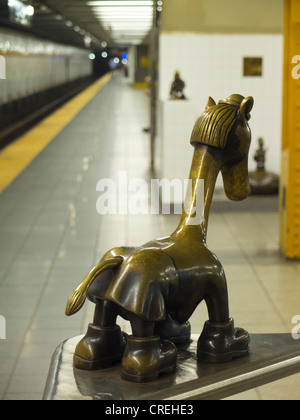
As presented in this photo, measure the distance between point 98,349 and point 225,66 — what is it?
7.15 metres

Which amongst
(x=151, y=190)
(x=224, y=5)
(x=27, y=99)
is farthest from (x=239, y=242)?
(x=27, y=99)

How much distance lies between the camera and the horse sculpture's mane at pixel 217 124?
4.61 ft

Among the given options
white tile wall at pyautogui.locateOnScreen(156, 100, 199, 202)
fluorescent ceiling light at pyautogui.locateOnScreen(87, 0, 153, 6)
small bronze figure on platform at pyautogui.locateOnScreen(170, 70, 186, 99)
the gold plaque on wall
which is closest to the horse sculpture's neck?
white tile wall at pyautogui.locateOnScreen(156, 100, 199, 202)

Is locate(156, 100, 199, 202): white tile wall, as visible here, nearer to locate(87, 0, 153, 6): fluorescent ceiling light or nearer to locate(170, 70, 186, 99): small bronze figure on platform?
locate(170, 70, 186, 99): small bronze figure on platform

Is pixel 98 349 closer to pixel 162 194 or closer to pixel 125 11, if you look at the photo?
pixel 162 194

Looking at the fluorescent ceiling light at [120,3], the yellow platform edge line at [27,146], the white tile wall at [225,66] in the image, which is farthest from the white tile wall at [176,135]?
the fluorescent ceiling light at [120,3]

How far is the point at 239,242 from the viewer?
616 centimetres

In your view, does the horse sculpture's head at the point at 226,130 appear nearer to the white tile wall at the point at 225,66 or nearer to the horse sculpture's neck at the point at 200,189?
the horse sculpture's neck at the point at 200,189

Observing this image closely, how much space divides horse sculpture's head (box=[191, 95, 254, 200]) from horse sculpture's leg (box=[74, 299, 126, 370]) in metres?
0.40

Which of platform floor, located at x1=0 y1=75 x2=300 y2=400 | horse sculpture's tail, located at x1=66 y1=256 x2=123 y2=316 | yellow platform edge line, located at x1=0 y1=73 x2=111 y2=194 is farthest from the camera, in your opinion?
yellow platform edge line, located at x1=0 y1=73 x2=111 y2=194

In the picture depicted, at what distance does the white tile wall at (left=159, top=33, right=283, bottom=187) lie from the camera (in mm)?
8109

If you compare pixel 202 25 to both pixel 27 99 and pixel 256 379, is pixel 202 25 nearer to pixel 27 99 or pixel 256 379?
Answer: pixel 256 379

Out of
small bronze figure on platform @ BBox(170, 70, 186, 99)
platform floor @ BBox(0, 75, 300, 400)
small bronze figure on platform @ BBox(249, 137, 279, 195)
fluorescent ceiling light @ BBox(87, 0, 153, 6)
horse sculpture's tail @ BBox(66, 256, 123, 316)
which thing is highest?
fluorescent ceiling light @ BBox(87, 0, 153, 6)

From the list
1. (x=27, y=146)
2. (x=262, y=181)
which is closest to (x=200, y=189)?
(x=262, y=181)
